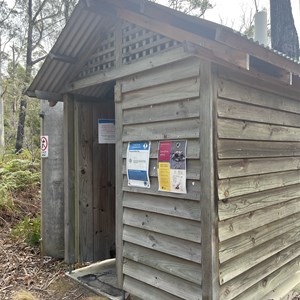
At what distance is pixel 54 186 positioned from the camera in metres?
4.48

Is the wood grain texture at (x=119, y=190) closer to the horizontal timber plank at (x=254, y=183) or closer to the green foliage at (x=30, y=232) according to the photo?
the horizontal timber plank at (x=254, y=183)

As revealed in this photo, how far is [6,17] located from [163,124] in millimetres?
15420

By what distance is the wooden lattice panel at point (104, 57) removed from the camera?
11.5ft

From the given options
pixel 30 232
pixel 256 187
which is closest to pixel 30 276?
pixel 30 232

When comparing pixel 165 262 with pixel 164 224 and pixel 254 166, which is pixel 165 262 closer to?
pixel 164 224

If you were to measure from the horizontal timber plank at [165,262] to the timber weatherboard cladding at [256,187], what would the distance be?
0.22 metres

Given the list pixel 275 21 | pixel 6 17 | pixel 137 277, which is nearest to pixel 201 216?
pixel 137 277

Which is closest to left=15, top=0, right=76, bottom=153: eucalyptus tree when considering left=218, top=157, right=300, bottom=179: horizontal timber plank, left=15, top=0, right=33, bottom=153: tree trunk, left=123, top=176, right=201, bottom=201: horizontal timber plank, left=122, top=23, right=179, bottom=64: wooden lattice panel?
left=15, top=0, right=33, bottom=153: tree trunk

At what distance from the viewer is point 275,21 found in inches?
232

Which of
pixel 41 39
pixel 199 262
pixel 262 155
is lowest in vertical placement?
pixel 199 262

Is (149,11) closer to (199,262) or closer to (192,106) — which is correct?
(192,106)

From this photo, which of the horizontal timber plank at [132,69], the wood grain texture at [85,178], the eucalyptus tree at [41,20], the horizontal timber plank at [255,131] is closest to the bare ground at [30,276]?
the wood grain texture at [85,178]

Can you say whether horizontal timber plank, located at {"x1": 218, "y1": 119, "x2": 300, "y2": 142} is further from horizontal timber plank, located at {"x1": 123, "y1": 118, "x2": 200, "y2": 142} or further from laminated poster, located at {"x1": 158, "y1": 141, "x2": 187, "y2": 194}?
laminated poster, located at {"x1": 158, "y1": 141, "x2": 187, "y2": 194}

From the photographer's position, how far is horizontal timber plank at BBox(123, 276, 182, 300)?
2.88 metres
